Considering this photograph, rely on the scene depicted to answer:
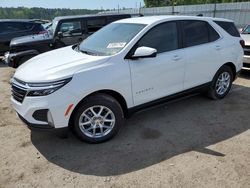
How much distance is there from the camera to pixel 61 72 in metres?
3.43

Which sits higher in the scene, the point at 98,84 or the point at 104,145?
the point at 98,84

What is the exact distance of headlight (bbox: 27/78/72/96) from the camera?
3.32 metres

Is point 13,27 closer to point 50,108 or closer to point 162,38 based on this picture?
point 162,38

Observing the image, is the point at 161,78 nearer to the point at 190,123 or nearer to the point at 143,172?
the point at 190,123

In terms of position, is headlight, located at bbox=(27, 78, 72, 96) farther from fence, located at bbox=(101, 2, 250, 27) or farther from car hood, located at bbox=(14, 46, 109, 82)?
fence, located at bbox=(101, 2, 250, 27)

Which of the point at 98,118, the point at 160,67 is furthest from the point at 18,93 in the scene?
the point at 160,67

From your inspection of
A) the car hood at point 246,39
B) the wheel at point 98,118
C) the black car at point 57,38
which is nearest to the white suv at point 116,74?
the wheel at point 98,118

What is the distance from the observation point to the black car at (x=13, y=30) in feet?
36.5

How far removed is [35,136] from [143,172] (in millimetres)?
1908

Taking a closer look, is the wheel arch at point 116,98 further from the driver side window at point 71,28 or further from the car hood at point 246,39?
the driver side window at point 71,28

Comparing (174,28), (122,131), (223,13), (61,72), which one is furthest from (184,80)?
(223,13)

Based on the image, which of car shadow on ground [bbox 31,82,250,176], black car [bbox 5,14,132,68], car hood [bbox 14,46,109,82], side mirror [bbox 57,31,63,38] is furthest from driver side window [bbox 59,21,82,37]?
car shadow on ground [bbox 31,82,250,176]

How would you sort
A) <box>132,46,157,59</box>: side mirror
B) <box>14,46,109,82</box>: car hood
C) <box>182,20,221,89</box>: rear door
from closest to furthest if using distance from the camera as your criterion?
<box>14,46,109,82</box>: car hood < <box>132,46,157,59</box>: side mirror < <box>182,20,221,89</box>: rear door

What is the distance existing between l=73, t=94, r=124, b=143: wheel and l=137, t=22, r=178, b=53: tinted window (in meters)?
1.04
